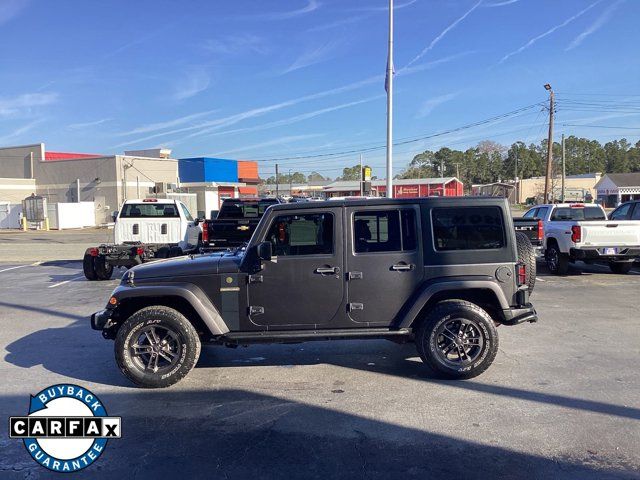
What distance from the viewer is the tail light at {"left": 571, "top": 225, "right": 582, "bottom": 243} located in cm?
1204

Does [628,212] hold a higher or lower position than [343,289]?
higher

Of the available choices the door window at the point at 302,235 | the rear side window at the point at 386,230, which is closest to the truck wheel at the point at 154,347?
the door window at the point at 302,235

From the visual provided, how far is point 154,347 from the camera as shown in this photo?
214 inches

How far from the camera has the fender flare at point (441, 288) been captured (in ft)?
17.9

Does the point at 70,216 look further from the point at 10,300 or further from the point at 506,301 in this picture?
the point at 506,301

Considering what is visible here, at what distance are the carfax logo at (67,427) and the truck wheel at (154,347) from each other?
1530 millimetres

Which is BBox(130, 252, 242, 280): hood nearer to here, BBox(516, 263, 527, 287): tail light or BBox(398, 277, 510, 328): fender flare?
BBox(398, 277, 510, 328): fender flare

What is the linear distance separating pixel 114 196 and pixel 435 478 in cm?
4465

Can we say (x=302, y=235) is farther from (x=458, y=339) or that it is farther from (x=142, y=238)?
(x=142, y=238)

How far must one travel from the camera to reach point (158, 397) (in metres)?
5.18

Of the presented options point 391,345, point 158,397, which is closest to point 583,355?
point 391,345

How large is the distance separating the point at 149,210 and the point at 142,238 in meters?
0.78

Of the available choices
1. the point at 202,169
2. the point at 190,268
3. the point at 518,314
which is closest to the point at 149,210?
the point at 190,268

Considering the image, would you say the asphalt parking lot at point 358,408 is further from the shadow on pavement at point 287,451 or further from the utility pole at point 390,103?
the utility pole at point 390,103
